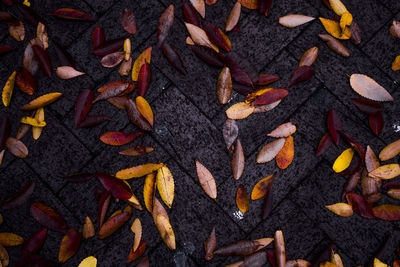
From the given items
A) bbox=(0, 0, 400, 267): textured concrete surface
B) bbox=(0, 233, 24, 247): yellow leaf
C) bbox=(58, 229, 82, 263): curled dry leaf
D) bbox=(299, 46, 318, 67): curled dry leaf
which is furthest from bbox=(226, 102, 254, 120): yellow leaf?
bbox=(0, 233, 24, 247): yellow leaf

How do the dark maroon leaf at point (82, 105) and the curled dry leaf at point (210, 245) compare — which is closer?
the curled dry leaf at point (210, 245)

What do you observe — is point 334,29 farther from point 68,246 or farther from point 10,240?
point 10,240

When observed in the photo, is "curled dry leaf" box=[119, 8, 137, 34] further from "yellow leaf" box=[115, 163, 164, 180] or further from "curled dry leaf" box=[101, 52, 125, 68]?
"yellow leaf" box=[115, 163, 164, 180]

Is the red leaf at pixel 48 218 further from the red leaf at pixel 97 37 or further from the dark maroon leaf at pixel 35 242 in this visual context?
the red leaf at pixel 97 37

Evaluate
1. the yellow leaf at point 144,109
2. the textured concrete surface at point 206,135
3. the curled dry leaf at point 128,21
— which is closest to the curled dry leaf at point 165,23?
the textured concrete surface at point 206,135

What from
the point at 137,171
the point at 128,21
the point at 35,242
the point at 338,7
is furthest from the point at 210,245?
the point at 338,7

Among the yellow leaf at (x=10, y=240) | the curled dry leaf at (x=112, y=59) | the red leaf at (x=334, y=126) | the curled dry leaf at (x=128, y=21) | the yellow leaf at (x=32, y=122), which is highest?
the curled dry leaf at (x=128, y=21)

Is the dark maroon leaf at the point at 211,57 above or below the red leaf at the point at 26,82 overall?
above

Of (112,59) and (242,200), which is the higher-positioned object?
(112,59)
